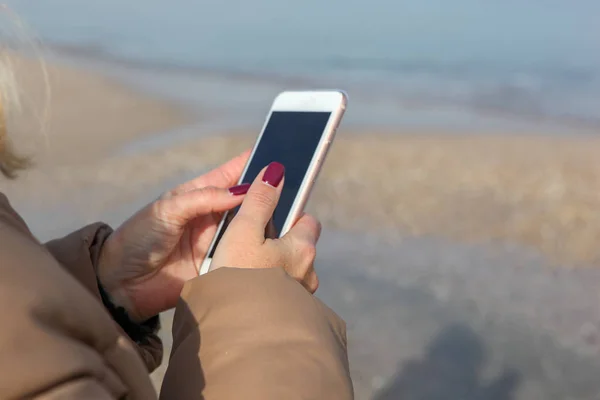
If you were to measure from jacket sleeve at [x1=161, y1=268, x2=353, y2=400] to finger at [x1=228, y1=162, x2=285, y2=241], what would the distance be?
26 centimetres

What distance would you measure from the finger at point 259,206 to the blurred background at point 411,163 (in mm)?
A: 506

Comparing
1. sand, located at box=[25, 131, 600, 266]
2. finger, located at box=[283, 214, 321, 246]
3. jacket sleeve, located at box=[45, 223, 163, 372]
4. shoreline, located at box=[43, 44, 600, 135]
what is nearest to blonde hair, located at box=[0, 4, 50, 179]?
jacket sleeve, located at box=[45, 223, 163, 372]

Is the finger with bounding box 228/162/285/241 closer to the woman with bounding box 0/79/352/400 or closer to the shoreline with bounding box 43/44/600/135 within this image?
the woman with bounding box 0/79/352/400

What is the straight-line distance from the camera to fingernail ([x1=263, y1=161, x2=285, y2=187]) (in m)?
1.62

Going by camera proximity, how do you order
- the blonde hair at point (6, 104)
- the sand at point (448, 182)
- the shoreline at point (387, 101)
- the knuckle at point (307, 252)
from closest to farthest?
the blonde hair at point (6, 104), the knuckle at point (307, 252), the sand at point (448, 182), the shoreline at point (387, 101)

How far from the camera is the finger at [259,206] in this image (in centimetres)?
148

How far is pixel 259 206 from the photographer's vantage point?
4.98ft

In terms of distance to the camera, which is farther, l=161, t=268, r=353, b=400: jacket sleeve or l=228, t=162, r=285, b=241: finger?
l=228, t=162, r=285, b=241: finger

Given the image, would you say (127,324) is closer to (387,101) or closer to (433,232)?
(433,232)

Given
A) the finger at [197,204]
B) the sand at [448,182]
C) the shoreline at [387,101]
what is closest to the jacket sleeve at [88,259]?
the finger at [197,204]

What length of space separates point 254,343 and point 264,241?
40cm

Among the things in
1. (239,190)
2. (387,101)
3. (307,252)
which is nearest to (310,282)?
(307,252)

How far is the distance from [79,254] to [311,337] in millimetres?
740

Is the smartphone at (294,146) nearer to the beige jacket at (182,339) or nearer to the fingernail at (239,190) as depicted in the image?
the fingernail at (239,190)
